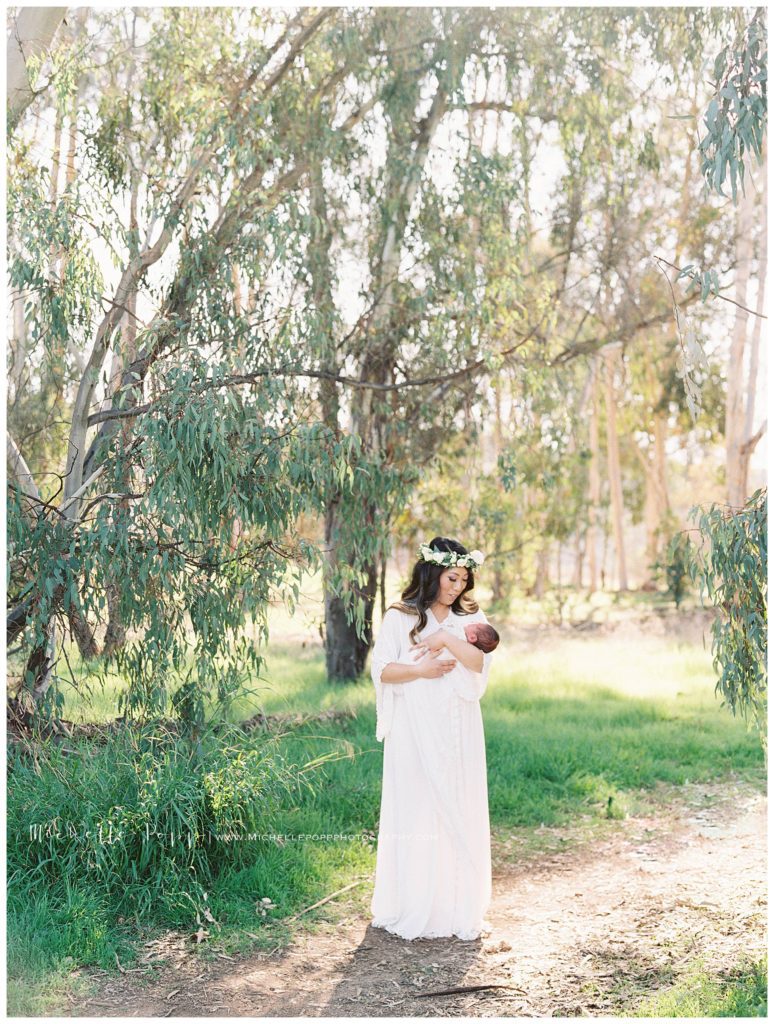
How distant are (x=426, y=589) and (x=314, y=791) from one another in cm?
162

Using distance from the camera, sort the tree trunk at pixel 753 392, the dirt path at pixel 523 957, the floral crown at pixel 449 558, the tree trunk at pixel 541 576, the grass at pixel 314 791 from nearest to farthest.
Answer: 1. the dirt path at pixel 523 957
2. the grass at pixel 314 791
3. the floral crown at pixel 449 558
4. the tree trunk at pixel 753 392
5. the tree trunk at pixel 541 576

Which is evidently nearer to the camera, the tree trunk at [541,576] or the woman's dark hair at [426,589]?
the woman's dark hair at [426,589]

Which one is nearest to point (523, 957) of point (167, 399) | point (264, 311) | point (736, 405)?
point (167, 399)

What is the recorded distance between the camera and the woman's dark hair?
4527mm

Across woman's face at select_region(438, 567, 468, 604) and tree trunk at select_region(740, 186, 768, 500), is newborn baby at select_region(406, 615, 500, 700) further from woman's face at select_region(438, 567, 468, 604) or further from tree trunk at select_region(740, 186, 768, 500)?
tree trunk at select_region(740, 186, 768, 500)

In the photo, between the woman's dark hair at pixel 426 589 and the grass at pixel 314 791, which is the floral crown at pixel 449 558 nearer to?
the woman's dark hair at pixel 426 589

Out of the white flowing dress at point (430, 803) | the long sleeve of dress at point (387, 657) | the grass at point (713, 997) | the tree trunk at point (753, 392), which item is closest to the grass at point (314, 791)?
the white flowing dress at point (430, 803)

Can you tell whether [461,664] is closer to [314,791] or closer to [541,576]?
[314,791]

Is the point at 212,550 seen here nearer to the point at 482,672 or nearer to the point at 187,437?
the point at 187,437

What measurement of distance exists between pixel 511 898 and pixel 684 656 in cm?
727

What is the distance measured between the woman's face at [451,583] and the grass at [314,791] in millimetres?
1317

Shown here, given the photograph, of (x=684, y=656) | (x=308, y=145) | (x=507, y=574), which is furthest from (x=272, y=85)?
(x=507, y=574)

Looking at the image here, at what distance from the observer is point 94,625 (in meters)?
4.97

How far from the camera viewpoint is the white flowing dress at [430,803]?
173 inches
